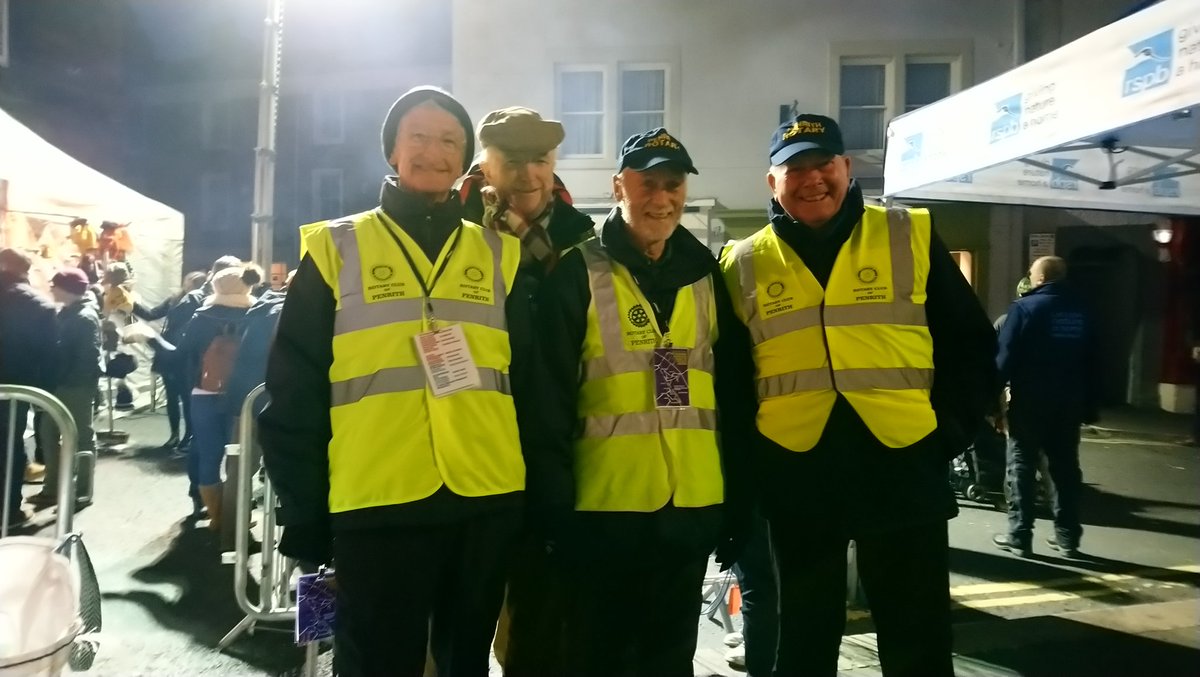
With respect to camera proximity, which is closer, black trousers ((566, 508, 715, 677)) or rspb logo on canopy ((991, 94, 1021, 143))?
black trousers ((566, 508, 715, 677))

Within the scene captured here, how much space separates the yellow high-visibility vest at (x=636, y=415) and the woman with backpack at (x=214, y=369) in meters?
4.08

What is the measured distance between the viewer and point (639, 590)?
213 centimetres

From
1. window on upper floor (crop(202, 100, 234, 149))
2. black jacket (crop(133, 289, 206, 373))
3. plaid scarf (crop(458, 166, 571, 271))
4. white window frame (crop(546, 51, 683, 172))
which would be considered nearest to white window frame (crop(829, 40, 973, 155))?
white window frame (crop(546, 51, 683, 172))

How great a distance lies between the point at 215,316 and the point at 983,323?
5.18 meters

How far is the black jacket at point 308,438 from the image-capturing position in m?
1.89

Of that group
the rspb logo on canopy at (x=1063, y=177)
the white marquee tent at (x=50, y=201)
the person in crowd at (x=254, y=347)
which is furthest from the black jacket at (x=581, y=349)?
the white marquee tent at (x=50, y=201)

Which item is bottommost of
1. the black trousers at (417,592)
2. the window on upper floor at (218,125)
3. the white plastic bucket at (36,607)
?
the white plastic bucket at (36,607)

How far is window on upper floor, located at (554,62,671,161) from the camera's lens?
412 inches

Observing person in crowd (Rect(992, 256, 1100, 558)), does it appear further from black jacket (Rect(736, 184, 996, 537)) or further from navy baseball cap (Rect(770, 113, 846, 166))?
navy baseball cap (Rect(770, 113, 846, 166))

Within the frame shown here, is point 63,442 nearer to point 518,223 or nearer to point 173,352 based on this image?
point 518,223

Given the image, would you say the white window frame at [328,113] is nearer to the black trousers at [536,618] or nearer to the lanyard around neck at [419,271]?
the lanyard around neck at [419,271]

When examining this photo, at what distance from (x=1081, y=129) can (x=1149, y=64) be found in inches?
18.5

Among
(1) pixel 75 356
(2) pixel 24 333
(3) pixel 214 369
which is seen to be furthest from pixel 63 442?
(1) pixel 75 356

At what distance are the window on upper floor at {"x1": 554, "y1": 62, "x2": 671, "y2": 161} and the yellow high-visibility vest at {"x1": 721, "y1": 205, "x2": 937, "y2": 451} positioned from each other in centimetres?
861
